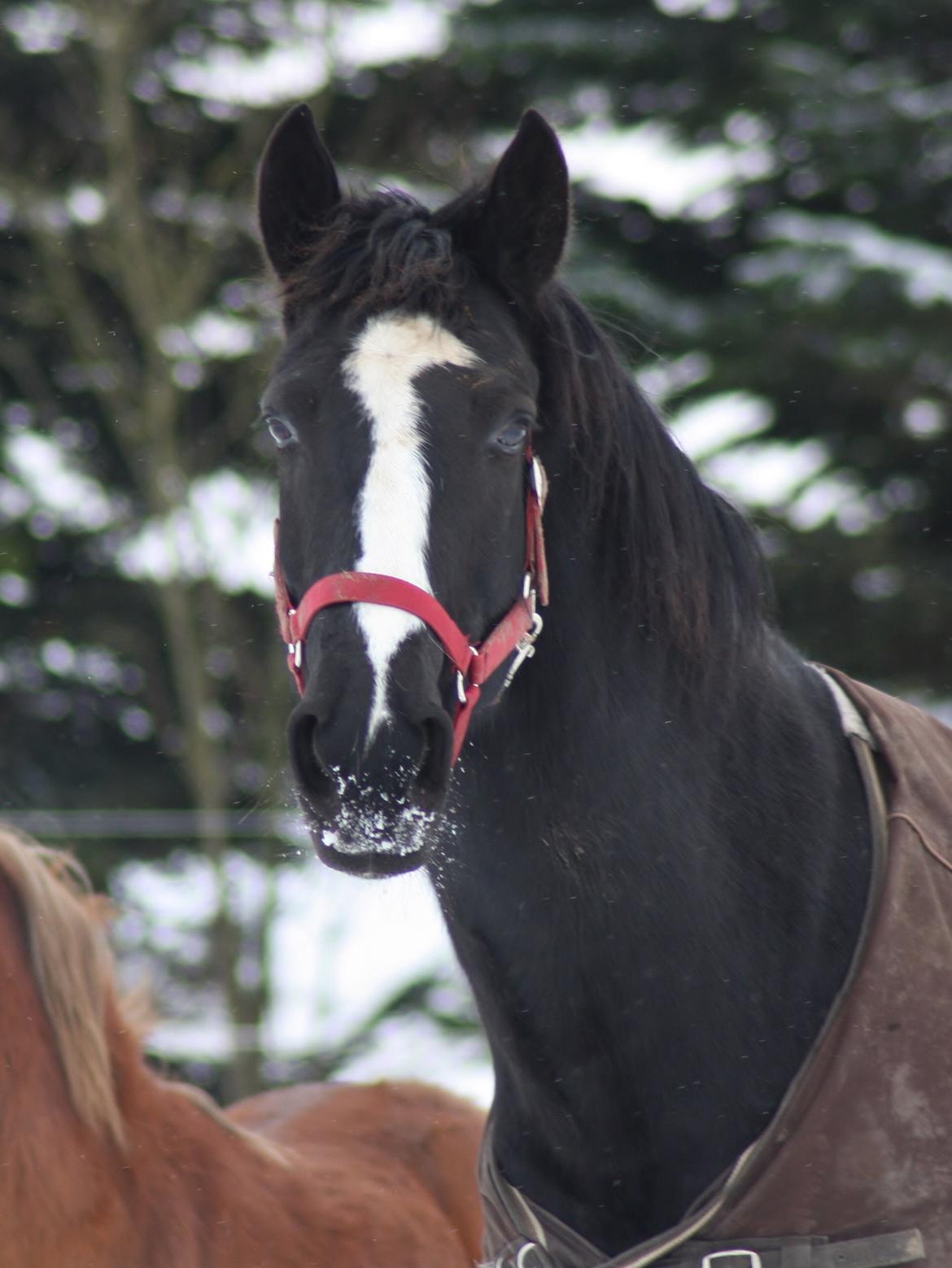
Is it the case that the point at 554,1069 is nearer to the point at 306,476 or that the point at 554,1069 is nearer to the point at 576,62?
the point at 306,476

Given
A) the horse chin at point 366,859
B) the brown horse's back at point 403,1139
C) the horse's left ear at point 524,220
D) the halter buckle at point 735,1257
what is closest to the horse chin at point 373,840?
the horse chin at point 366,859

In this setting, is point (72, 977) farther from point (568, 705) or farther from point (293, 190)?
point (293, 190)

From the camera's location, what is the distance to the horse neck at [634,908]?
2.05 metres

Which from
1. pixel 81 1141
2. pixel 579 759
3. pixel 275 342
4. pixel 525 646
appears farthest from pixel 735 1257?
pixel 275 342

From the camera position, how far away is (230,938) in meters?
8.03

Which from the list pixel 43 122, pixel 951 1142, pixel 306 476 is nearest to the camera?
pixel 951 1142

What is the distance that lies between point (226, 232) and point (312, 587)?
6734 mm

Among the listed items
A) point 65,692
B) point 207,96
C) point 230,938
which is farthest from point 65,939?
point 207,96

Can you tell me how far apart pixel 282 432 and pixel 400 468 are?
0.26m

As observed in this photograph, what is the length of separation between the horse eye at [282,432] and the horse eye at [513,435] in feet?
0.89

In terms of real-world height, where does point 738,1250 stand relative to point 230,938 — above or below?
above

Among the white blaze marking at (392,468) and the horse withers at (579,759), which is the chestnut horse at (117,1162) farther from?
the white blaze marking at (392,468)

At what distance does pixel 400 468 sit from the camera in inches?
77.4

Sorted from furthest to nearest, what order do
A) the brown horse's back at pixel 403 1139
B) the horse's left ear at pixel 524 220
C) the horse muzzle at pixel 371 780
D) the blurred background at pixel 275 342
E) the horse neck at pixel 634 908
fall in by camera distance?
the blurred background at pixel 275 342, the brown horse's back at pixel 403 1139, the horse's left ear at pixel 524 220, the horse neck at pixel 634 908, the horse muzzle at pixel 371 780
